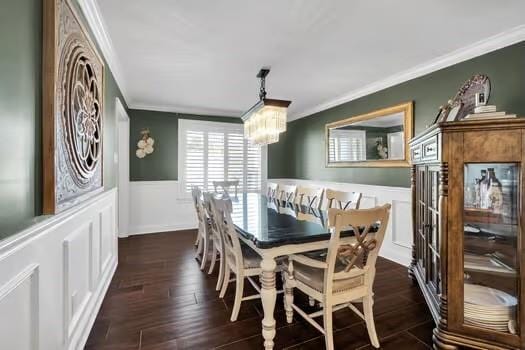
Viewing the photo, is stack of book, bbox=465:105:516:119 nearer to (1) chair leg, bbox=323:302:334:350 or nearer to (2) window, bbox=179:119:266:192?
(1) chair leg, bbox=323:302:334:350

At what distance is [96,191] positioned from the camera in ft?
6.94

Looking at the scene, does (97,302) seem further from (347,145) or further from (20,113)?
(347,145)

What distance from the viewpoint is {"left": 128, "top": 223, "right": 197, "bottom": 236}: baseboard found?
4.85 m

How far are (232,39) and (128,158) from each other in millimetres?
3259

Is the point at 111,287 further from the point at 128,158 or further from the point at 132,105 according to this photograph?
the point at 132,105

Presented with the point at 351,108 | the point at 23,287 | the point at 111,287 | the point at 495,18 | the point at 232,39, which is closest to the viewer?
the point at 23,287

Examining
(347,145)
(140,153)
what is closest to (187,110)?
(140,153)

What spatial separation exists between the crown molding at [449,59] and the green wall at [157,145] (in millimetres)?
3268

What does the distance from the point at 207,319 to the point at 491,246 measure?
2.13 m

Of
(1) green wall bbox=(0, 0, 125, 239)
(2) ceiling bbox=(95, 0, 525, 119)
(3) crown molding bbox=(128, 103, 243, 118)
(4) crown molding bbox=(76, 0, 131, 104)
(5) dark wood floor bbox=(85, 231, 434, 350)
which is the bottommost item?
(5) dark wood floor bbox=(85, 231, 434, 350)

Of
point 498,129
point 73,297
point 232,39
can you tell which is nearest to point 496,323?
point 498,129

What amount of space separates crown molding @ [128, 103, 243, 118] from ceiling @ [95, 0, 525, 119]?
1156 mm

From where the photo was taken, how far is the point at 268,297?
68.8 inches

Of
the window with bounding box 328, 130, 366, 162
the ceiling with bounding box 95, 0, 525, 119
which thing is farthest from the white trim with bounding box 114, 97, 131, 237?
the window with bounding box 328, 130, 366, 162
